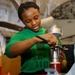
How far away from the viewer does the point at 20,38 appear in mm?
680

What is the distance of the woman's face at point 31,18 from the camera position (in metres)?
0.67

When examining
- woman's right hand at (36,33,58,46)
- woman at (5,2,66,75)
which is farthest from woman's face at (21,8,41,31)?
woman's right hand at (36,33,58,46)

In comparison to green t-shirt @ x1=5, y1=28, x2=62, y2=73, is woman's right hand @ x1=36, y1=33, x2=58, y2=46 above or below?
above

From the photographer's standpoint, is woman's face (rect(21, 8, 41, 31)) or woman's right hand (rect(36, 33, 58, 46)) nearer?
woman's right hand (rect(36, 33, 58, 46))

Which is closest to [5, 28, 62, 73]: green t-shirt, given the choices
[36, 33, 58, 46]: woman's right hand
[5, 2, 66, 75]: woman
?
[5, 2, 66, 75]: woman

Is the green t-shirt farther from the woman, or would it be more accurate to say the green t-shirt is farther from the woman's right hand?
the woman's right hand

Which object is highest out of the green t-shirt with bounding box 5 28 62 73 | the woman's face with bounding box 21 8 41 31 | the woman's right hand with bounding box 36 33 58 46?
the woman's face with bounding box 21 8 41 31

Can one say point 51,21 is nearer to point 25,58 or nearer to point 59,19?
point 59,19

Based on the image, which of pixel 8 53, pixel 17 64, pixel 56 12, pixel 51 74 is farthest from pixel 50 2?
pixel 51 74

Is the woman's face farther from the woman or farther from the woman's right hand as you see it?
the woman's right hand

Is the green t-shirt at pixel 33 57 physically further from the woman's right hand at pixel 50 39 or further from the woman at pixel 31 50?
the woman's right hand at pixel 50 39

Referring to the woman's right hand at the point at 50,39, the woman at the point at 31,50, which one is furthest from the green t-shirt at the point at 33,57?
the woman's right hand at the point at 50,39

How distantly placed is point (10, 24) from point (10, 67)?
0.78 ft

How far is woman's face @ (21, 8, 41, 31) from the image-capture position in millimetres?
673
